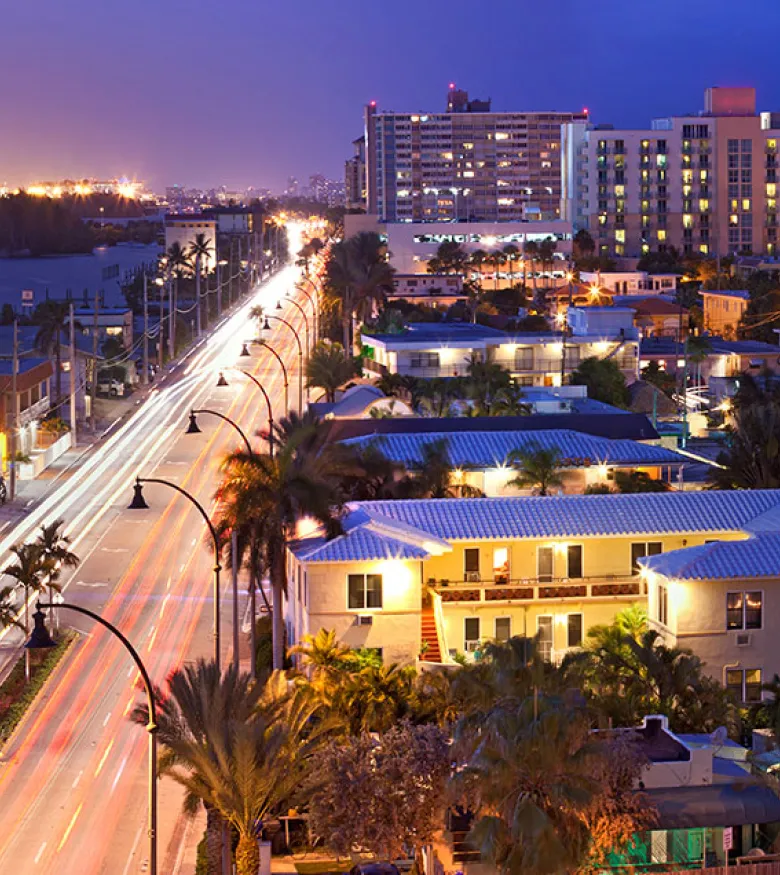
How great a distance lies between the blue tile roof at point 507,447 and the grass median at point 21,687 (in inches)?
447

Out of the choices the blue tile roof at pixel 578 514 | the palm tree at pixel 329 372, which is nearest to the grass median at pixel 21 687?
the blue tile roof at pixel 578 514

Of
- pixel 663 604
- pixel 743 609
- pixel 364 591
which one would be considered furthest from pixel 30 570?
pixel 743 609

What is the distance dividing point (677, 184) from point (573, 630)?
154 metres

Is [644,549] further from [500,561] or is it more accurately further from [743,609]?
[743,609]

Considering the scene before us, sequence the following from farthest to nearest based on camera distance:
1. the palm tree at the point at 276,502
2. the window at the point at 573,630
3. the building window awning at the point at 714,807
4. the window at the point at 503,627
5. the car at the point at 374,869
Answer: the window at the point at 573,630 → the window at the point at 503,627 → the palm tree at the point at 276,502 → the car at the point at 374,869 → the building window awning at the point at 714,807

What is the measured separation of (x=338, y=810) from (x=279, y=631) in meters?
13.5

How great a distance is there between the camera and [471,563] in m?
39.6

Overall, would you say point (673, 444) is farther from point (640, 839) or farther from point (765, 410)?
point (640, 839)

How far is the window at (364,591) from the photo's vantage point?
1453 inches

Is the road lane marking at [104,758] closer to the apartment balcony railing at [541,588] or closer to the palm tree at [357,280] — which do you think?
the apartment balcony railing at [541,588]

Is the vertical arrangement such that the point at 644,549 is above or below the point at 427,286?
below

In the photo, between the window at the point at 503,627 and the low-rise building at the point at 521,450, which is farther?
the low-rise building at the point at 521,450

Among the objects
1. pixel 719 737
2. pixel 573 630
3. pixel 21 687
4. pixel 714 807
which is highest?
pixel 719 737

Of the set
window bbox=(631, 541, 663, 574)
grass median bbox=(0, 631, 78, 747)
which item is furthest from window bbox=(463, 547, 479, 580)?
grass median bbox=(0, 631, 78, 747)
